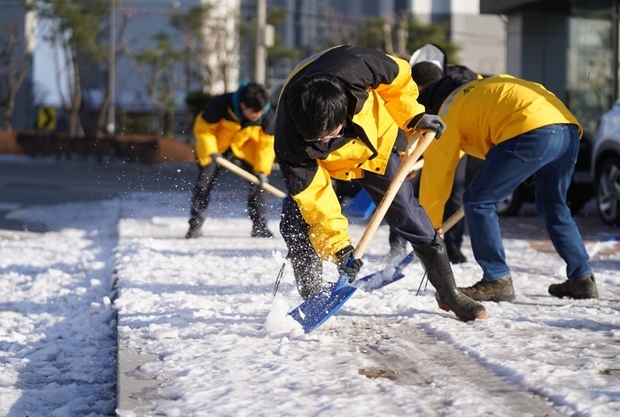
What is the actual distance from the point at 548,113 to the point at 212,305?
207 cm

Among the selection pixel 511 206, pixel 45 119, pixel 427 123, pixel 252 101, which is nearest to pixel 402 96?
pixel 427 123

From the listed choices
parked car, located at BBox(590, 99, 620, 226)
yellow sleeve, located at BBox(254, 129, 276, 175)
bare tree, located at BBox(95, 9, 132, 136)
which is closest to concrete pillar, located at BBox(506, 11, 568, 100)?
parked car, located at BBox(590, 99, 620, 226)

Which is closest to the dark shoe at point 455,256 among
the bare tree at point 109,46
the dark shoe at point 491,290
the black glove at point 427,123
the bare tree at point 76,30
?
the dark shoe at point 491,290


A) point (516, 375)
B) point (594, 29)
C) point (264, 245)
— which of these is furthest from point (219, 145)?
point (594, 29)

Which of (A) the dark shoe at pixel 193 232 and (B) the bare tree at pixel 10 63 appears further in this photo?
(B) the bare tree at pixel 10 63

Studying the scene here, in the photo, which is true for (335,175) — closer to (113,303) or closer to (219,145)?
(113,303)

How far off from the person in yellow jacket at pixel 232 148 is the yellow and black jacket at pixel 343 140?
3669 millimetres

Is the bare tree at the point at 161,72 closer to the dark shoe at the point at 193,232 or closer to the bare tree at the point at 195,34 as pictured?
the bare tree at the point at 195,34

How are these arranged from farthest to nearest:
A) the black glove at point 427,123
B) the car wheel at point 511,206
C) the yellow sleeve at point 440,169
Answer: the car wheel at point 511,206 → the yellow sleeve at point 440,169 → the black glove at point 427,123

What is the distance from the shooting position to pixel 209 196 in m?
9.27

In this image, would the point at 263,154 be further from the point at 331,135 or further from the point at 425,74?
the point at 331,135

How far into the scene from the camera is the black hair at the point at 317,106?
4.36 m

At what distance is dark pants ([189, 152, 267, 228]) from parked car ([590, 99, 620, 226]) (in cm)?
343

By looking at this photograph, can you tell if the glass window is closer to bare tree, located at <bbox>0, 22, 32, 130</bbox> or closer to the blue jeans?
the blue jeans
